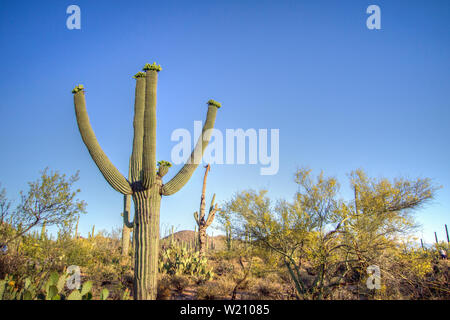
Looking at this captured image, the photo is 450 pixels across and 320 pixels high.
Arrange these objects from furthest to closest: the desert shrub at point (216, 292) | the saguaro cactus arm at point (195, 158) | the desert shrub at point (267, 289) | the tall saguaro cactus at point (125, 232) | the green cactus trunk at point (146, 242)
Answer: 1. the tall saguaro cactus at point (125, 232)
2. the desert shrub at point (267, 289)
3. the desert shrub at point (216, 292)
4. the saguaro cactus arm at point (195, 158)
5. the green cactus trunk at point (146, 242)

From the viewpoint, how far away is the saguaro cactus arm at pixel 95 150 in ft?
22.0

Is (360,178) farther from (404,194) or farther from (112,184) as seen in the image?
(112,184)

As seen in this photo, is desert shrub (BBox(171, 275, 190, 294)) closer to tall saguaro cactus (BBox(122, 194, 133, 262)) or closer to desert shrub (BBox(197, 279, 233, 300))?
desert shrub (BBox(197, 279, 233, 300))

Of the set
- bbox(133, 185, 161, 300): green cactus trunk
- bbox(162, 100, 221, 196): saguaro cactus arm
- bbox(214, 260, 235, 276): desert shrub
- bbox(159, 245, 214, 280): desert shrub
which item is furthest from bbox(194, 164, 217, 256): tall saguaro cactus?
bbox(133, 185, 161, 300): green cactus trunk

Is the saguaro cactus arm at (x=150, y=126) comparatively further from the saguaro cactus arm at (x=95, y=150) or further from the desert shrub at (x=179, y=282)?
the desert shrub at (x=179, y=282)

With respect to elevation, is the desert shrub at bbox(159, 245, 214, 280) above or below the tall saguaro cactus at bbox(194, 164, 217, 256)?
below

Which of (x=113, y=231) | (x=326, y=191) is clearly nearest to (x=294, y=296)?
(x=326, y=191)

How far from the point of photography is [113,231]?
59.2 feet

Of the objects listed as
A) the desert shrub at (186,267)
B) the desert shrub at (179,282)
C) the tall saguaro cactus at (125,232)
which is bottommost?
the desert shrub at (179,282)

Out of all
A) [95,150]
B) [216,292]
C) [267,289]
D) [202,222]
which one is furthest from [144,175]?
[202,222]

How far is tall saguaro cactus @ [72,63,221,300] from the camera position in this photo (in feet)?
20.6

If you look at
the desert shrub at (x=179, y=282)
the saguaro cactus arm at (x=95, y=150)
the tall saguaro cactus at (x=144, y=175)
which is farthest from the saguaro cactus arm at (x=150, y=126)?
the desert shrub at (x=179, y=282)

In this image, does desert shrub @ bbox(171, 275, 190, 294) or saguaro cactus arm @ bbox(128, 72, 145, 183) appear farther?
desert shrub @ bbox(171, 275, 190, 294)
